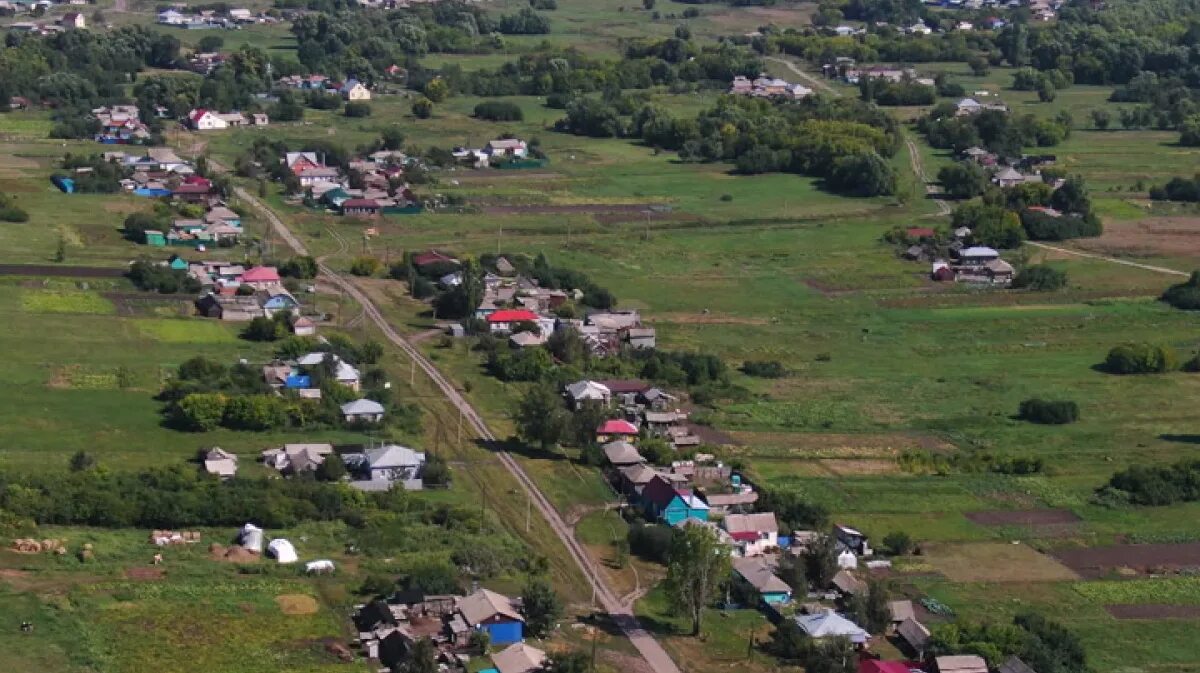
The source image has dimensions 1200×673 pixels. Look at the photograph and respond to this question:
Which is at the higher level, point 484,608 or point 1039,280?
point 484,608

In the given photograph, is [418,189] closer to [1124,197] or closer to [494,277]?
[494,277]

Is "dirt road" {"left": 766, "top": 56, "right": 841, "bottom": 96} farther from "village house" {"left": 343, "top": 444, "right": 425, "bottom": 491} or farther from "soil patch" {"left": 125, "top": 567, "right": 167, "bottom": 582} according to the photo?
"soil patch" {"left": 125, "top": 567, "right": 167, "bottom": 582}

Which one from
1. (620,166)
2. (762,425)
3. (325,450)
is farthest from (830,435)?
(620,166)

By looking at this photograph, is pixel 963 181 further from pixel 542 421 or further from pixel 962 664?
pixel 962 664

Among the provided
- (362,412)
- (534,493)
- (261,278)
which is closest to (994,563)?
(534,493)

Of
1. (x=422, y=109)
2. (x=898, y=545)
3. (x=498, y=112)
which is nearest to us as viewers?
(x=898, y=545)

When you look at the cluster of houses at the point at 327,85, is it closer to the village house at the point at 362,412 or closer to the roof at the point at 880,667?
the village house at the point at 362,412

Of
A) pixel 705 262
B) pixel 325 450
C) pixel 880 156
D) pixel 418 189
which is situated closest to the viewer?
pixel 325 450
